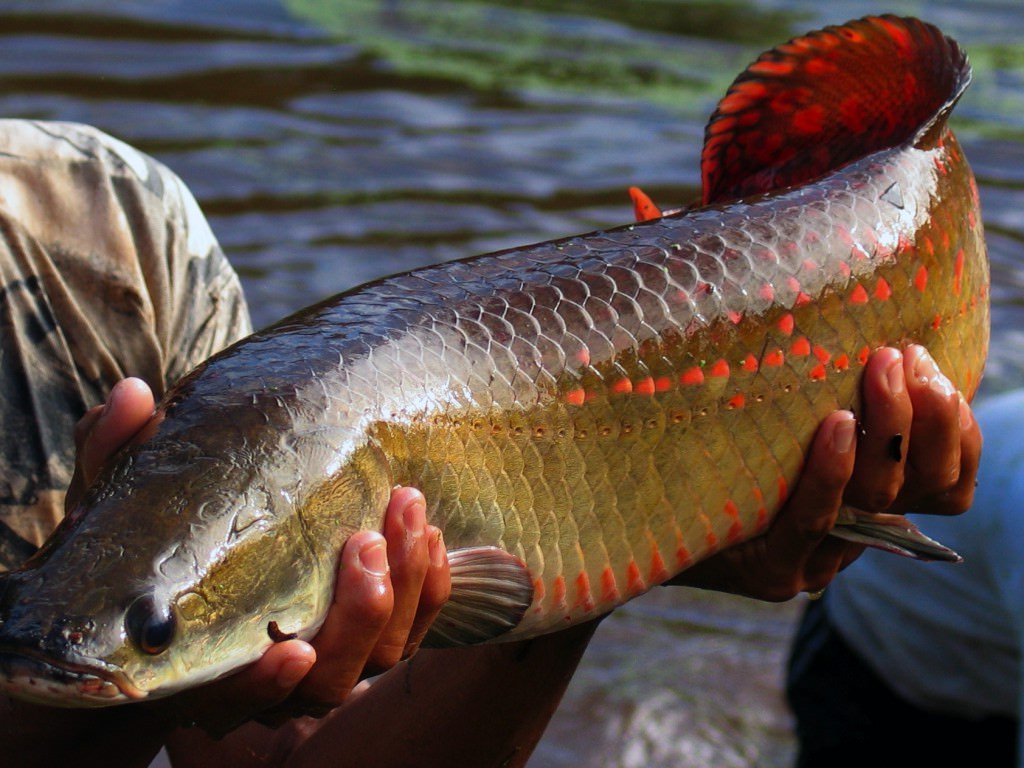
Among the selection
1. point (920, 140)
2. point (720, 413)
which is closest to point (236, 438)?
point (720, 413)

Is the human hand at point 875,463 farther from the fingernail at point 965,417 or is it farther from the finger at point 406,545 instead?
the finger at point 406,545

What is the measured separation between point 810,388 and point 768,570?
370 mm

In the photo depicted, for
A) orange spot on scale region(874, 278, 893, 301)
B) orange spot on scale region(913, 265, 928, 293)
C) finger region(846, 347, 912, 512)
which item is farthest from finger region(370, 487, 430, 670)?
orange spot on scale region(913, 265, 928, 293)

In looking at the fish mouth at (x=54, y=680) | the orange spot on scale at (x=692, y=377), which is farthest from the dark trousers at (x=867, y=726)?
the fish mouth at (x=54, y=680)

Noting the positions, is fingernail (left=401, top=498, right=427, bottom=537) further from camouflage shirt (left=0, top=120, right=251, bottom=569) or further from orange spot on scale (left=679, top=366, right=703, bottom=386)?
camouflage shirt (left=0, top=120, right=251, bottom=569)

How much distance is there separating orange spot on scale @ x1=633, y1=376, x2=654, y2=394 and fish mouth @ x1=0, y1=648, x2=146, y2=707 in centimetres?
92

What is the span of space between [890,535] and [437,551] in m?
0.87

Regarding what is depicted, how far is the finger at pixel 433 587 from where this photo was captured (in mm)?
2082

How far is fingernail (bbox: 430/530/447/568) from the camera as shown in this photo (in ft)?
6.82

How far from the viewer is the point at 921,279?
2613mm

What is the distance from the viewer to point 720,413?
241 cm

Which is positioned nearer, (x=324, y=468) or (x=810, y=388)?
(x=324, y=468)

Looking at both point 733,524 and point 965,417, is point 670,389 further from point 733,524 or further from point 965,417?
point 965,417

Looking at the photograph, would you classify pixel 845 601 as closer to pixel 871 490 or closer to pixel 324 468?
pixel 871 490
